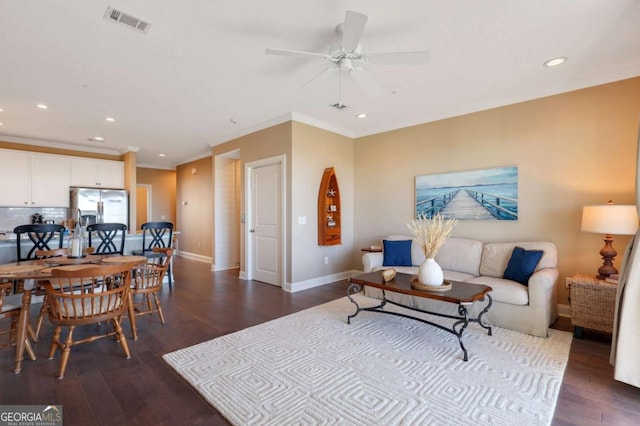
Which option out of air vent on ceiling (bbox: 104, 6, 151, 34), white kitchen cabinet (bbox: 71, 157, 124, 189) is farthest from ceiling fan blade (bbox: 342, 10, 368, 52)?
white kitchen cabinet (bbox: 71, 157, 124, 189)

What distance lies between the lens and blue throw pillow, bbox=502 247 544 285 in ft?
10.7

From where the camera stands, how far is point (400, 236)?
15.7ft

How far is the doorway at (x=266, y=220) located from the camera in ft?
16.3

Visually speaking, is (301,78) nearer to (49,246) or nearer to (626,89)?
(626,89)

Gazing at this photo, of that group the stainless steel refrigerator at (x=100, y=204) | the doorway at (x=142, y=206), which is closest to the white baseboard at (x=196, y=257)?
the doorway at (x=142, y=206)

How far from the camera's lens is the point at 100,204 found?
21.3ft

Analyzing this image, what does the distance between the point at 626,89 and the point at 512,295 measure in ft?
8.56

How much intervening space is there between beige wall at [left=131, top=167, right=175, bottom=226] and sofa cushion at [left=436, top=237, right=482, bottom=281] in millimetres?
8137

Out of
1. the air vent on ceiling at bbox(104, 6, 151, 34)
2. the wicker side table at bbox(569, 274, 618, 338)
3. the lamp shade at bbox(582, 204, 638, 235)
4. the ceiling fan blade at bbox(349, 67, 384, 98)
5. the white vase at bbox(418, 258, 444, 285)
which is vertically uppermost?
the air vent on ceiling at bbox(104, 6, 151, 34)

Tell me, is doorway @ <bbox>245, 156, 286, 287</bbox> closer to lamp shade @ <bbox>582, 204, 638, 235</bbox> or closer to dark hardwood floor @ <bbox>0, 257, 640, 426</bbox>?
dark hardwood floor @ <bbox>0, 257, 640, 426</bbox>

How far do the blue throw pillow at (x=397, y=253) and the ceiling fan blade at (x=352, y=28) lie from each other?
9.34 ft

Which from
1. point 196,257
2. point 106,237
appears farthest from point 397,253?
point 196,257

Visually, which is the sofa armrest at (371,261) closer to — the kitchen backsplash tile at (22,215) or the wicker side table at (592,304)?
the wicker side table at (592,304)

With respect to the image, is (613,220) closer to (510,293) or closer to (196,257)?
(510,293)
